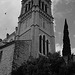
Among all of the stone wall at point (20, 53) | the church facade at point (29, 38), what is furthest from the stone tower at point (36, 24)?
the stone wall at point (20, 53)

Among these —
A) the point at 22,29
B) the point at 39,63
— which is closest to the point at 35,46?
the point at 22,29

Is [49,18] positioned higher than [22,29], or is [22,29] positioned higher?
[49,18]

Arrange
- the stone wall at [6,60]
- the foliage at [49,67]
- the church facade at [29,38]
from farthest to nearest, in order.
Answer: the church facade at [29,38], the stone wall at [6,60], the foliage at [49,67]

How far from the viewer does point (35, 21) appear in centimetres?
3962

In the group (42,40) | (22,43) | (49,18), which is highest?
(49,18)

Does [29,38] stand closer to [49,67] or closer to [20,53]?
[20,53]

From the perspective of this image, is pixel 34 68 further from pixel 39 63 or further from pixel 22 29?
pixel 22 29

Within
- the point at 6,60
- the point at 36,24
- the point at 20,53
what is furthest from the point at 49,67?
the point at 36,24

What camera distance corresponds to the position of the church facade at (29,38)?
26.6 meters

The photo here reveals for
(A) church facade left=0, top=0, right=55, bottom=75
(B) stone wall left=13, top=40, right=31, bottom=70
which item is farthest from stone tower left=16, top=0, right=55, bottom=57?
(B) stone wall left=13, top=40, right=31, bottom=70

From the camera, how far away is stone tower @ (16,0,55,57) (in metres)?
37.8

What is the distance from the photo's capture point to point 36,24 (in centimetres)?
3869

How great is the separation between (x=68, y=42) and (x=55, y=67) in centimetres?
1385

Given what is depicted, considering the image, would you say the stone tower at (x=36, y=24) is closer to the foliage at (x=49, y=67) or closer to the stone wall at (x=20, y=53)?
the stone wall at (x=20, y=53)
